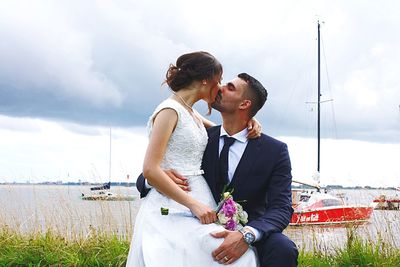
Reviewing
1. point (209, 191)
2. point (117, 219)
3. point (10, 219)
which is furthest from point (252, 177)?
point (10, 219)

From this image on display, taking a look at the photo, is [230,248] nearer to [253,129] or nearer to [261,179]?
[261,179]

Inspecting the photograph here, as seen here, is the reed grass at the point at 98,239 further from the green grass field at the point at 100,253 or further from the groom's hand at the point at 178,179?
the groom's hand at the point at 178,179

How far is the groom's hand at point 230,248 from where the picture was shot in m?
2.95

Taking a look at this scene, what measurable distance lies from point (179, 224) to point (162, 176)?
0.26 metres

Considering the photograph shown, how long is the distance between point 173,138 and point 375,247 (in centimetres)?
309

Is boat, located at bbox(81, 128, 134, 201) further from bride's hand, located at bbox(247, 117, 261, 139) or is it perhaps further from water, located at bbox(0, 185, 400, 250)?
bride's hand, located at bbox(247, 117, 261, 139)

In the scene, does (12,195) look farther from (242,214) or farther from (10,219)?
(242,214)

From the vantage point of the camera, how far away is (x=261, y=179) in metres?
3.35

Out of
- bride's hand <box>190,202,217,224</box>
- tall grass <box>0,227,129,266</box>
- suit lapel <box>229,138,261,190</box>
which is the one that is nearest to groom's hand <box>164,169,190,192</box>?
bride's hand <box>190,202,217,224</box>

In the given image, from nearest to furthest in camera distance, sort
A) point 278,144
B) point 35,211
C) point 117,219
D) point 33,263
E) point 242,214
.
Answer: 1. point 242,214
2. point 278,144
3. point 33,263
4. point 117,219
5. point 35,211

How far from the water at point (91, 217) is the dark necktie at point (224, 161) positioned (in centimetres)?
282

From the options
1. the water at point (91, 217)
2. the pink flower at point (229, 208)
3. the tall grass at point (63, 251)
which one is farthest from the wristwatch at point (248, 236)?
the water at point (91, 217)

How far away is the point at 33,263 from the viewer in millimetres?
5496

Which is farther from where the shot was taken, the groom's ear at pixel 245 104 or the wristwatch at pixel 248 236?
the groom's ear at pixel 245 104
